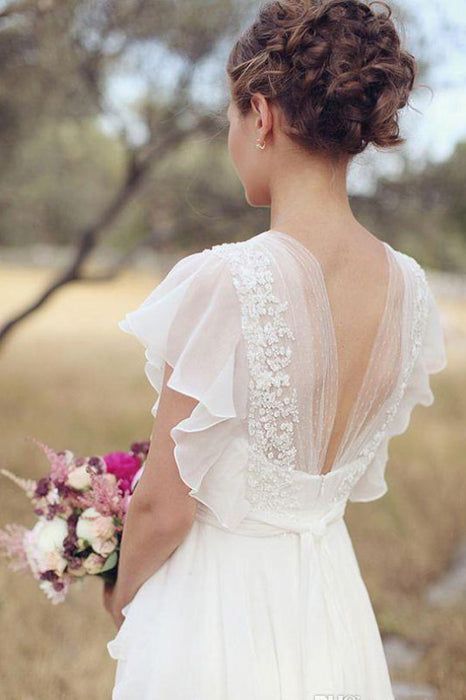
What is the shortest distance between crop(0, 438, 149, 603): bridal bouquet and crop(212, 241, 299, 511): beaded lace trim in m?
0.37

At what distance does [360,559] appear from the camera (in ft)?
19.4

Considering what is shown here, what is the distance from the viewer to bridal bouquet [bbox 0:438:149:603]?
1.94 metres

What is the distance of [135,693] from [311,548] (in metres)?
0.47

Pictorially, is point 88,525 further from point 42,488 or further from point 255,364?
point 255,364

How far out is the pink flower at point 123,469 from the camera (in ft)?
6.57

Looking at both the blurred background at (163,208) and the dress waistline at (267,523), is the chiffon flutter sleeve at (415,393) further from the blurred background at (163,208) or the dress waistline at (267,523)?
the blurred background at (163,208)

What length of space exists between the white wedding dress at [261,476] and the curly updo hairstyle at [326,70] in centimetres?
24

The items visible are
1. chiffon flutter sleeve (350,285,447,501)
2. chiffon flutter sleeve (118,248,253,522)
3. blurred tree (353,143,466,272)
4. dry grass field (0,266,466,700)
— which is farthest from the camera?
blurred tree (353,143,466,272)

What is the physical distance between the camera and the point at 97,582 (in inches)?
220

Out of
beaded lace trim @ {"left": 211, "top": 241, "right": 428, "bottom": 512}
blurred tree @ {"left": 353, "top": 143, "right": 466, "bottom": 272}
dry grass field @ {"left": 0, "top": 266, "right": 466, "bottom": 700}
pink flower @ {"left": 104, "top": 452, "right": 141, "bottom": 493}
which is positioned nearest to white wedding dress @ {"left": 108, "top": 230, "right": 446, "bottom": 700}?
beaded lace trim @ {"left": 211, "top": 241, "right": 428, "bottom": 512}

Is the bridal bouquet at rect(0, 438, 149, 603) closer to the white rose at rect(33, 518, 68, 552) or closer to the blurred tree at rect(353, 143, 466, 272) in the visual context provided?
the white rose at rect(33, 518, 68, 552)

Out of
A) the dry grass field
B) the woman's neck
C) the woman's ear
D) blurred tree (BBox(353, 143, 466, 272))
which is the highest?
the woman's ear

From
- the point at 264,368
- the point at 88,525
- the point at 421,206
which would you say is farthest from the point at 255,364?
the point at 421,206

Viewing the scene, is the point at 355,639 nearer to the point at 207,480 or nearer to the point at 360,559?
the point at 207,480
